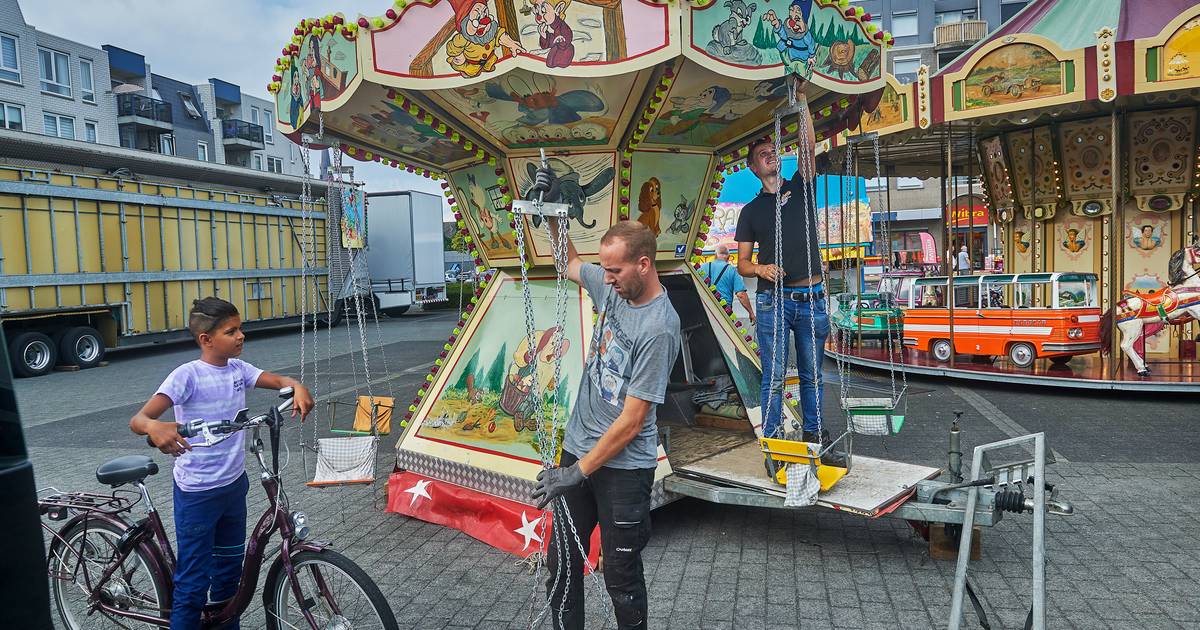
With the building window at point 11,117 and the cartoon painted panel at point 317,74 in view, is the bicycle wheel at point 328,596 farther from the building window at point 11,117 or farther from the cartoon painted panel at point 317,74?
the building window at point 11,117

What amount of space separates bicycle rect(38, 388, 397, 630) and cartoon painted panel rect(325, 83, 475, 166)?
7.57 feet

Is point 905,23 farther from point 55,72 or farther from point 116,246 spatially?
point 55,72

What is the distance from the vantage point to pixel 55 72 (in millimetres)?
26781

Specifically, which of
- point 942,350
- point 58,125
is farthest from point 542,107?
point 58,125

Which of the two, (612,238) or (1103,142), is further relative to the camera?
(1103,142)

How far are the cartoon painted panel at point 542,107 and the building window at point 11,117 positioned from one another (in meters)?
26.9

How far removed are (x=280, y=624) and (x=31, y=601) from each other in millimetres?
1685

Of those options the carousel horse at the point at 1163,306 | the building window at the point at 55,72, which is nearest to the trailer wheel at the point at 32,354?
the carousel horse at the point at 1163,306

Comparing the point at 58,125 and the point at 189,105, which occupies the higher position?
the point at 189,105

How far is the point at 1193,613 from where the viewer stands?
332cm

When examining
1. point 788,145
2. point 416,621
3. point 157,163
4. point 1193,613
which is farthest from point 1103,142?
point 157,163

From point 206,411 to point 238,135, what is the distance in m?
37.7

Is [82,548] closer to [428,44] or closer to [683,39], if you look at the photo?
[428,44]

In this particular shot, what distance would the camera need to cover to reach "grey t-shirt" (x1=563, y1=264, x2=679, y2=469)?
2.58 metres
